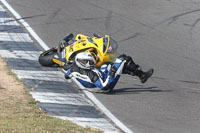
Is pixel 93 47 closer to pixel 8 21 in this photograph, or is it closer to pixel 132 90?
pixel 132 90

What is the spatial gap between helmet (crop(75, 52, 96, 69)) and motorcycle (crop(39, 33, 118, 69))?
0.90 feet

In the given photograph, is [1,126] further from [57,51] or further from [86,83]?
[57,51]

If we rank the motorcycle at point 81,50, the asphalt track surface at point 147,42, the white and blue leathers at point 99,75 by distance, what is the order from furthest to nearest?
the motorcycle at point 81,50 < the white and blue leathers at point 99,75 < the asphalt track surface at point 147,42

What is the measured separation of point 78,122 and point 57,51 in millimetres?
3662

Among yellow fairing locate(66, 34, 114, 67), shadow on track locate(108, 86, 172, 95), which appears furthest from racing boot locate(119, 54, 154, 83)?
yellow fairing locate(66, 34, 114, 67)

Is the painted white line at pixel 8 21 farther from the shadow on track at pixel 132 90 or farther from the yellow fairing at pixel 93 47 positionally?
the shadow on track at pixel 132 90

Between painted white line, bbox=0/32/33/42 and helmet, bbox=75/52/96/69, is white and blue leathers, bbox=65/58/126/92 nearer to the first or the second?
helmet, bbox=75/52/96/69

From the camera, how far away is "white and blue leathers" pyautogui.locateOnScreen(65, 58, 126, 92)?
10.3m

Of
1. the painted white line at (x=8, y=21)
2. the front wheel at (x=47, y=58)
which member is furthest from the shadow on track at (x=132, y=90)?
the painted white line at (x=8, y=21)

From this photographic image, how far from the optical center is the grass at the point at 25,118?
24.8 feet

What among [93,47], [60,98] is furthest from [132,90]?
[60,98]

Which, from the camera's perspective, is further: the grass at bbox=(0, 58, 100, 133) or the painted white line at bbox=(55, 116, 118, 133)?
the painted white line at bbox=(55, 116, 118, 133)

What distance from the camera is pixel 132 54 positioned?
1358 centimetres

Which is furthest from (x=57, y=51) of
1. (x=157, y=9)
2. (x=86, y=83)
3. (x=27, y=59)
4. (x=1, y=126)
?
(x=157, y=9)
